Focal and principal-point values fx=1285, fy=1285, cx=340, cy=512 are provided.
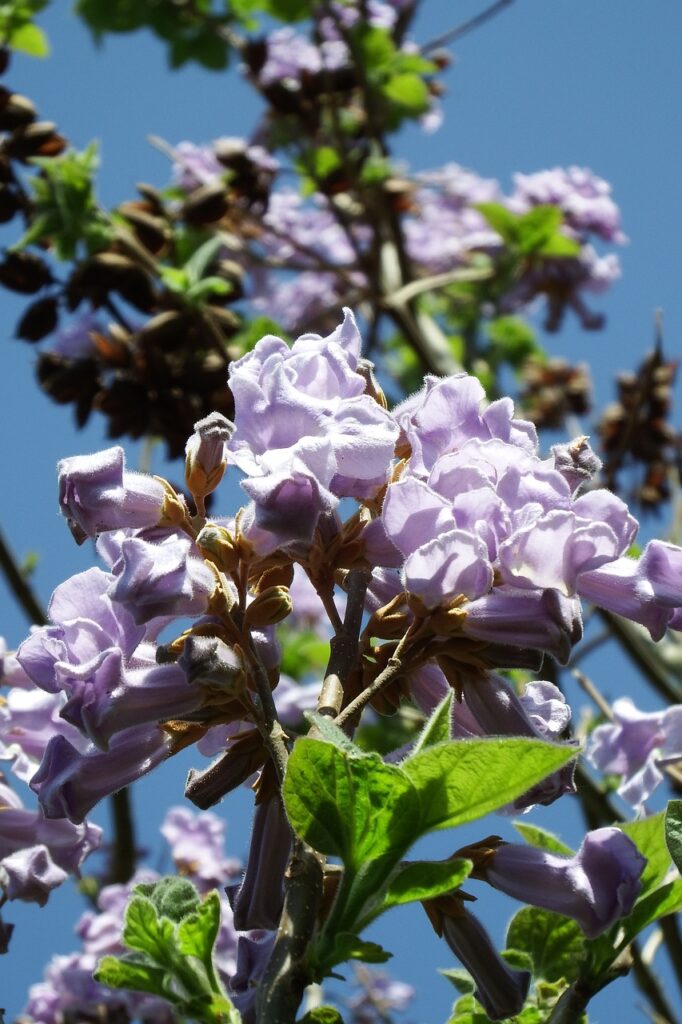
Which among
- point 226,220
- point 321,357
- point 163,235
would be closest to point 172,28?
point 226,220

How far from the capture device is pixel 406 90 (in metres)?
4.84

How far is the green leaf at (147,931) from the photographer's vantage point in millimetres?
1215

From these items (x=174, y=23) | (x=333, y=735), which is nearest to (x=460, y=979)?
(x=333, y=735)

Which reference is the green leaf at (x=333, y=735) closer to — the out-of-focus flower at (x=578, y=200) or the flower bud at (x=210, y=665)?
the flower bud at (x=210, y=665)

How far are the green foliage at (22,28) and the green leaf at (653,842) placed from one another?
3.31 meters

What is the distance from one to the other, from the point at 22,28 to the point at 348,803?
12.2 ft

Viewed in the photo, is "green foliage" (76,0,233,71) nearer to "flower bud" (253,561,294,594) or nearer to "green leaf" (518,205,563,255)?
"green leaf" (518,205,563,255)

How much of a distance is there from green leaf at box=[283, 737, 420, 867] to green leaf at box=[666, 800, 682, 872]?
0.31 meters

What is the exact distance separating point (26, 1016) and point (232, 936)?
621 mm

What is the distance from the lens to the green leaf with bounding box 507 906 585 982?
1.48 m

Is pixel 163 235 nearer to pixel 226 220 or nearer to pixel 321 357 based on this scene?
pixel 226 220

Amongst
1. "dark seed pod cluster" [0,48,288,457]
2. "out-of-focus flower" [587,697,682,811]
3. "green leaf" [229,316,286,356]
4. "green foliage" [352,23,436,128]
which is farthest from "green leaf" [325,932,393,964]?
"green foliage" [352,23,436,128]

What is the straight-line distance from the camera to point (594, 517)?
1.20 metres

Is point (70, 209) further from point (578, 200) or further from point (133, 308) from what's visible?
point (578, 200)
